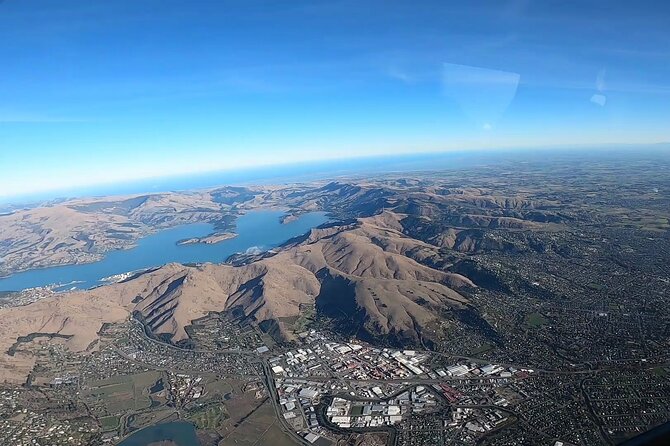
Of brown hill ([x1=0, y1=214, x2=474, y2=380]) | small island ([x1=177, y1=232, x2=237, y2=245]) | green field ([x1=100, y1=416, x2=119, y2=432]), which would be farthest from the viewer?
small island ([x1=177, y1=232, x2=237, y2=245])

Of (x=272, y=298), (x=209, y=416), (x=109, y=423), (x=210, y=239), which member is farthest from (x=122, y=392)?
(x=210, y=239)

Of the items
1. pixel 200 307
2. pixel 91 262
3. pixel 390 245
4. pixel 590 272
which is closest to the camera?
pixel 200 307

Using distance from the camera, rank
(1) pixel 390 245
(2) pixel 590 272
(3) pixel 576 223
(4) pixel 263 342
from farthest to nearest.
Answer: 1. (3) pixel 576 223
2. (1) pixel 390 245
3. (2) pixel 590 272
4. (4) pixel 263 342

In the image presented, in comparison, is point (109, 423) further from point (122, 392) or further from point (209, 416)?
point (209, 416)

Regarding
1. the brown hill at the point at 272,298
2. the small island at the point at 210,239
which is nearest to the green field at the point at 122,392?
A: the brown hill at the point at 272,298

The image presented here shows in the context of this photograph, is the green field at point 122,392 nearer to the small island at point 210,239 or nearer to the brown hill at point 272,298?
the brown hill at point 272,298

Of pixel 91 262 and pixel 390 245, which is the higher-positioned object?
pixel 390 245

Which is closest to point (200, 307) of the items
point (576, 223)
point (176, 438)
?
point (176, 438)

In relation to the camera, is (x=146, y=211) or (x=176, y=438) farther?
(x=146, y=211)

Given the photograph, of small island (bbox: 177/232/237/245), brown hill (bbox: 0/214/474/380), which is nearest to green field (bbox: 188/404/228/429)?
brown hill (bbox: 0/214/474/380)

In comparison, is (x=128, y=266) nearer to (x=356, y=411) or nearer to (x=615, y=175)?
(x=356, y=411)

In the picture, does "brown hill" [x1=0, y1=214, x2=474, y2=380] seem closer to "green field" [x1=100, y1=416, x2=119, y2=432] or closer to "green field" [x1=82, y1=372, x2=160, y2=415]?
"green field" [x1=82, y1=372, x2=160, y2=415]
